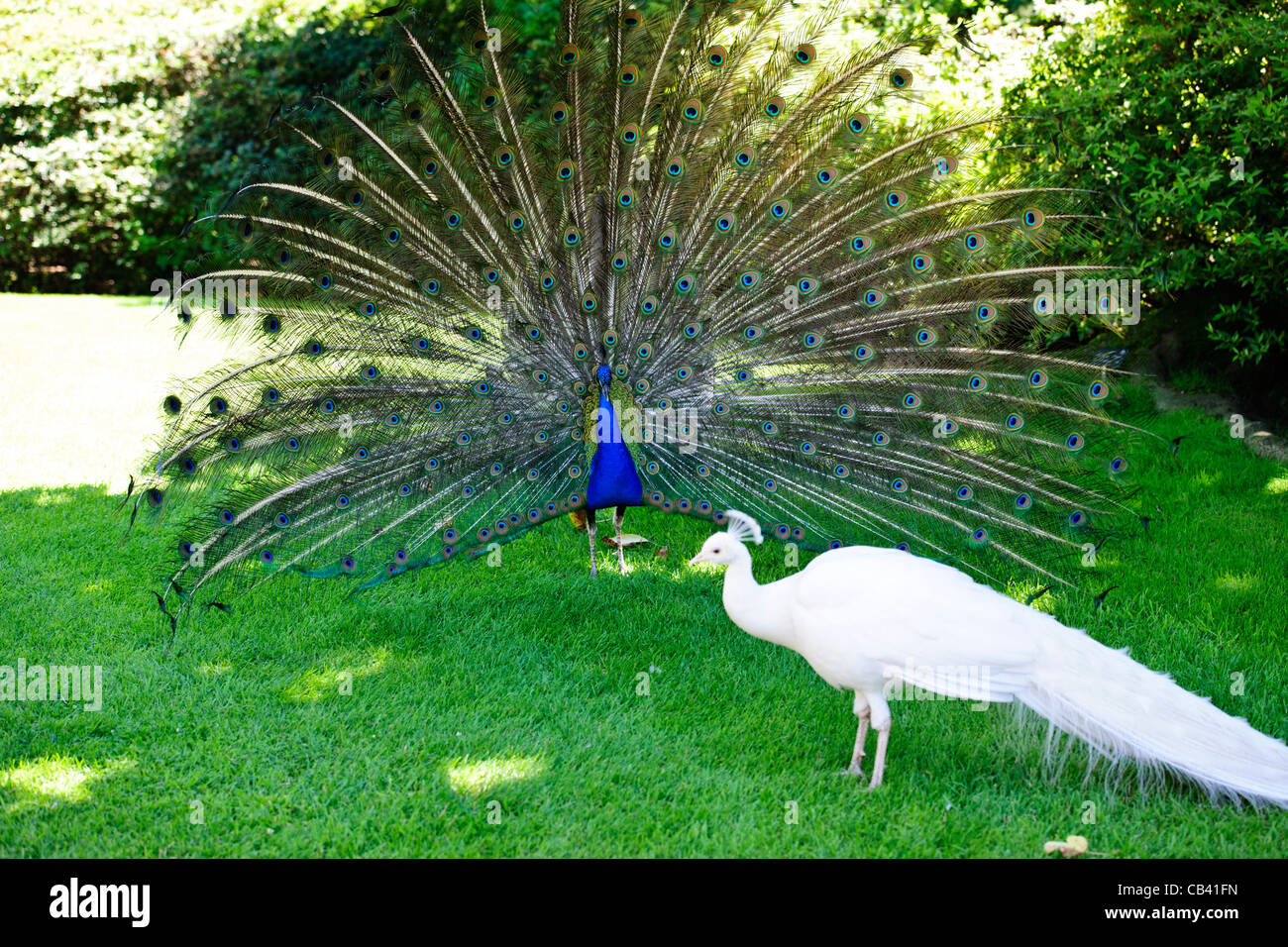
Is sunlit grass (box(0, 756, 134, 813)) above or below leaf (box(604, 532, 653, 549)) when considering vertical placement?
below

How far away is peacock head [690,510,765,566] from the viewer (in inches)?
160

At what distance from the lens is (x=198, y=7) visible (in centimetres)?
1836

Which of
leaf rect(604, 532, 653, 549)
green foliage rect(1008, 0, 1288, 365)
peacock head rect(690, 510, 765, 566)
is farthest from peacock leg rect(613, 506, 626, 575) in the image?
green foliage rect(1008, 0, 1288, 365)

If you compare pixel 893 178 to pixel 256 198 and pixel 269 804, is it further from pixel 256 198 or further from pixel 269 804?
pixel 269 804

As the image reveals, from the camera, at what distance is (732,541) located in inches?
160

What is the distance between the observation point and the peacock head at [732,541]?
4.07 metres

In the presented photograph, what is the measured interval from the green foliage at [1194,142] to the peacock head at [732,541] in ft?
13.3

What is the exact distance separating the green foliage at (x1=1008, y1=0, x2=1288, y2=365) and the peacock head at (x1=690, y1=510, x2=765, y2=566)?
4.07m

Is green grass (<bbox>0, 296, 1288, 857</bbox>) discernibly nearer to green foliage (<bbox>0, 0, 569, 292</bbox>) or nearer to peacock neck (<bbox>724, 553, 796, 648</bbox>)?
peacock neck (<bbox>724, 553, 796, 648</bbox>)

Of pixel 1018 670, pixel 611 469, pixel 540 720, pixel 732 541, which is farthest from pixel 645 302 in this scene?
pixel 1018 670

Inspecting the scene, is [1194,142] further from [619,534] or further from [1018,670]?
[1018,670]

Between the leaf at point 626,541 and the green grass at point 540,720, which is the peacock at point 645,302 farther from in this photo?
the leaf at point 626,541

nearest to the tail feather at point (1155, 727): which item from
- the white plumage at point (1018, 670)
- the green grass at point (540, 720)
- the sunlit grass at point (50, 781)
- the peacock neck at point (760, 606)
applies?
the white plumage at point (1018, 670)

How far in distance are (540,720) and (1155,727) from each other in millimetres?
2515
